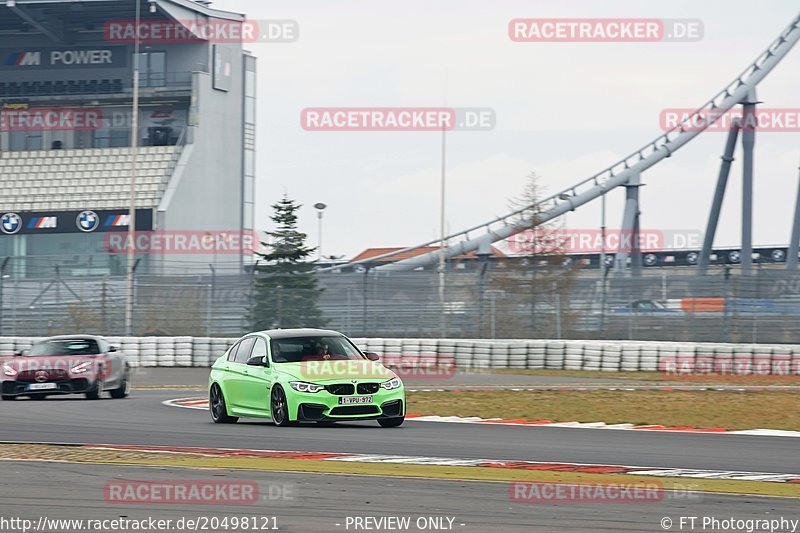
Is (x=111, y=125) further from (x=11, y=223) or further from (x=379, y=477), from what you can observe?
(x=379, y=477)

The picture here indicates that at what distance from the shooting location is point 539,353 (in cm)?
3053

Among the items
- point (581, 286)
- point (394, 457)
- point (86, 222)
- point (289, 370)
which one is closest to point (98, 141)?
point (86, 222)

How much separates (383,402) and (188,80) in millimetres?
48393

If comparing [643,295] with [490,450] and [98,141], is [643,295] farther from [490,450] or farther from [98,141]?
[98,141]

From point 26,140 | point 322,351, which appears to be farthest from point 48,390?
point 26,140

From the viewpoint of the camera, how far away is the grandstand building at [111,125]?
56.2m

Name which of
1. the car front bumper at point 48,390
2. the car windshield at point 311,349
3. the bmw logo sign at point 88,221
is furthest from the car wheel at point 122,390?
the bmw logo sign at point 88,221

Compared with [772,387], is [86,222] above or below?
above

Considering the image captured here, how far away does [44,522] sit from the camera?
7.03m

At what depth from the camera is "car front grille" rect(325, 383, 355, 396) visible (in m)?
14.2

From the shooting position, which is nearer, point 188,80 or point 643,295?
point 643,295

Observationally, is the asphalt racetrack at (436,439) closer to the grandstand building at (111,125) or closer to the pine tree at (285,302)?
the pine tree at (285,302)

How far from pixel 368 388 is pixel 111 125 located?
4911 cm

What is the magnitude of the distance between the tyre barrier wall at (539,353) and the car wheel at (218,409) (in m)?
15.0
